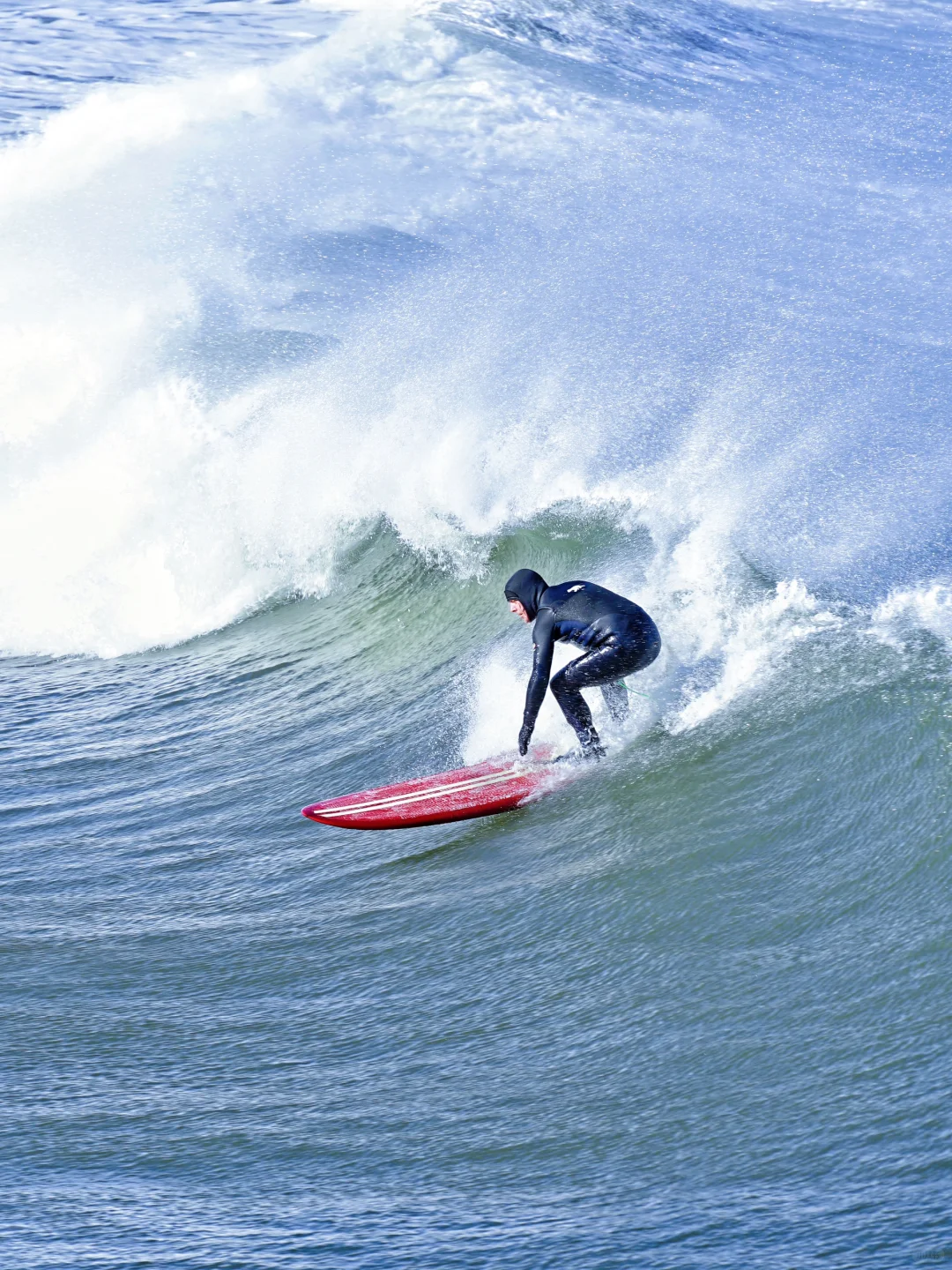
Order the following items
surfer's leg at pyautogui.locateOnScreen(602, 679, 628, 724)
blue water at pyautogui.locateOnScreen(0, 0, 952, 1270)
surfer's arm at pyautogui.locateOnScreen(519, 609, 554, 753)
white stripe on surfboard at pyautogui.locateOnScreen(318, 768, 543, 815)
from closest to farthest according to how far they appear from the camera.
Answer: blue water at pyautogui.locateOnScreen(0, 0, 952, 1270) < surfer's arm at pyautogui.locateOnScreen(519, 609, 554, 753) < white stripe on surfboard at pyautogui.locateOnScreen(318, 768, 543, 815) < surfer's leg at pyautogui.locateOnScreen(602, 679, 628, 724)

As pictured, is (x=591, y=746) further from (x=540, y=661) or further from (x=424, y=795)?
(x=424, y=795)

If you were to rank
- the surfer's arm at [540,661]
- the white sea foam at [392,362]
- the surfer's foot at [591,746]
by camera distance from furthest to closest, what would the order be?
the white sea foam at [392,362]
the surfer's foot at [591,746]
the surfer's arm at [540,661]

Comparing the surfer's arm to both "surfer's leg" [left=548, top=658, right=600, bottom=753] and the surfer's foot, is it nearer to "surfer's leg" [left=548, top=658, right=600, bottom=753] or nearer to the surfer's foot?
"surfer's leg" [left=548, top=658, right=600, bottom=753]

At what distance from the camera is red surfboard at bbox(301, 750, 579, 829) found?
666 centimetres

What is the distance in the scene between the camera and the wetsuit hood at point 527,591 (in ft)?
21.9

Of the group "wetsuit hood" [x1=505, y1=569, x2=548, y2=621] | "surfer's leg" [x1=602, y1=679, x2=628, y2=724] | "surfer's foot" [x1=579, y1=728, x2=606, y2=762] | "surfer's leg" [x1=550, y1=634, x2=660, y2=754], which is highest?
"wetsuit hood" [x1=505, y1=569, x2=548, y2=621]

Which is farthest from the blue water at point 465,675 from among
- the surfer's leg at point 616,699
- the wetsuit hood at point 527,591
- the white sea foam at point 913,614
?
the wetsuit hood at point 527,591

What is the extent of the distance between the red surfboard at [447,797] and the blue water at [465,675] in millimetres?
122

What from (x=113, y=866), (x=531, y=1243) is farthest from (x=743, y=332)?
(x=531, y=1243)

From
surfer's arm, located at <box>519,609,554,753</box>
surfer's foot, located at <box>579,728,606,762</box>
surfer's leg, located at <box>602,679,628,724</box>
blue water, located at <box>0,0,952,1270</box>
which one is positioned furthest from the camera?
surfer's leg, located at <box>602,679,628,724</box>

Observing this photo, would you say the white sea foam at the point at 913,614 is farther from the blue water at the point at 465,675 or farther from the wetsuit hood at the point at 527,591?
the wetsuit hood at the point at 527,591

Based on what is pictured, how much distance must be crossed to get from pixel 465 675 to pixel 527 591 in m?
2.06

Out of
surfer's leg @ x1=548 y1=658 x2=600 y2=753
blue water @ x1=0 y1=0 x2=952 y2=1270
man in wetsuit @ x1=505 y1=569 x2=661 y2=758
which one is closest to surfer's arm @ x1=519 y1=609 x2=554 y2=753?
man in wetsuit @ x1=505 y1=569 x2=661 y2=758

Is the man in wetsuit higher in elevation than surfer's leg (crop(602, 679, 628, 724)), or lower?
higher
